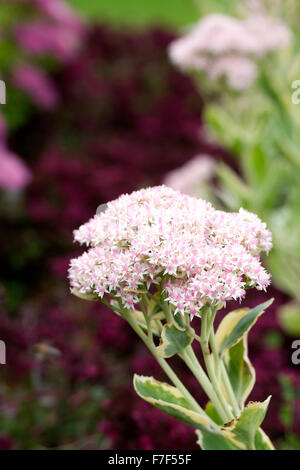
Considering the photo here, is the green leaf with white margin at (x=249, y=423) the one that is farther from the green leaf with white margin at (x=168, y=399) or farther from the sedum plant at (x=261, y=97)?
the sedum plant at (x=261, y=97)

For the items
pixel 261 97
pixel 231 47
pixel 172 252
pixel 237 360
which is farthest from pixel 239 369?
pixel 261 97

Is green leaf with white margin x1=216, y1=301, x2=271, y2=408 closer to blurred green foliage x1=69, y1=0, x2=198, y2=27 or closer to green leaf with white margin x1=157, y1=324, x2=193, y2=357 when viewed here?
green leaf with white margin x1=157, y1=324, x2=193, y2=357

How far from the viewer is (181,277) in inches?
49.7

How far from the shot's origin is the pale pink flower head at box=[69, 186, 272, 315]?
1.23m

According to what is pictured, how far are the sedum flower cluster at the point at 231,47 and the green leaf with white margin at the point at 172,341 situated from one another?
1.74m

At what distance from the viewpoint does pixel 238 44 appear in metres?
2.77

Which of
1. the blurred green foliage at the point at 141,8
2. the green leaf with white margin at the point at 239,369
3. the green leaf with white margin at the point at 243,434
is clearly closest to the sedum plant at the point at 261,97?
the green leaf with white margin at the point at 239,369

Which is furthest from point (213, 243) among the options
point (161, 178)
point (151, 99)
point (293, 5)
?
point (151, 99)

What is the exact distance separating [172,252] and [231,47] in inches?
Answer: 69.9

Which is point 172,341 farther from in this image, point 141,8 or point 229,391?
point 141,8

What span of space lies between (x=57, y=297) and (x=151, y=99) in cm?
274

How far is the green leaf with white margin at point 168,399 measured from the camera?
132 cm
